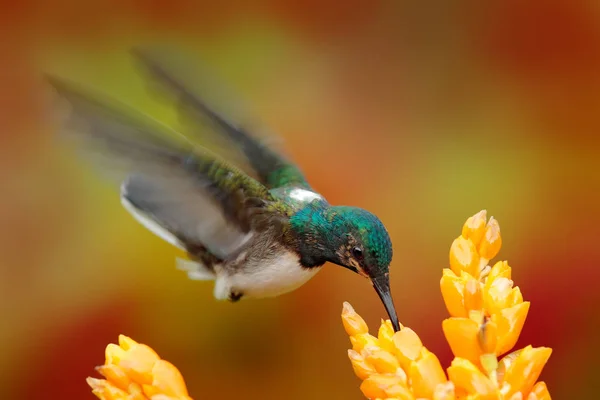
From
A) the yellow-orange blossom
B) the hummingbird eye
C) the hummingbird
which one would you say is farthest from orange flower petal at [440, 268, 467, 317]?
the hummingbird eye

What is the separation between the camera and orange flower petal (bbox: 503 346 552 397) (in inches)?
18.9

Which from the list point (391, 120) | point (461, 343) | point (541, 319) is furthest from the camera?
point (391, 120)

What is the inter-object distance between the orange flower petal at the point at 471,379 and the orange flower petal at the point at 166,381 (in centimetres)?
17

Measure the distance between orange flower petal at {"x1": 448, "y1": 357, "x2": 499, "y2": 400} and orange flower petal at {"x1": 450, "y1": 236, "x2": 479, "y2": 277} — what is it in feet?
Result: 0.25

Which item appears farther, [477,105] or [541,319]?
[477,105]

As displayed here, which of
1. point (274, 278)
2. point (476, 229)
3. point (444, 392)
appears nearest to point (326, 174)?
point (274, 278)

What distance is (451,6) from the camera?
146 centimetres

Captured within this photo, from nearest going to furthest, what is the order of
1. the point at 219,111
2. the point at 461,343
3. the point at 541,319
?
the point at 461,343
the point at 219,111
the point at 541,319

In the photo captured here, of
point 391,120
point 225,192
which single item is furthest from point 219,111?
point 391,120

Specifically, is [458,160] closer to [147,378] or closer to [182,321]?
[182,321]

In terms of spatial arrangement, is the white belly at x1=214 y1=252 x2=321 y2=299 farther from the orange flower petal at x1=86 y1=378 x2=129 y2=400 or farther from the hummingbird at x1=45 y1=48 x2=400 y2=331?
the orange flower petal at x1=86 y1=378 x2=129 y2=400

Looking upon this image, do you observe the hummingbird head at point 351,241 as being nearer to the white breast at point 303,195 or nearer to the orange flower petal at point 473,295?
the white breast at point 303,195

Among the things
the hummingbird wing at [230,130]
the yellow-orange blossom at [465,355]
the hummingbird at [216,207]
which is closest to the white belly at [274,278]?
the hummingbird at [216,207]

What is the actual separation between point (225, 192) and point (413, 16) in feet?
2.60
